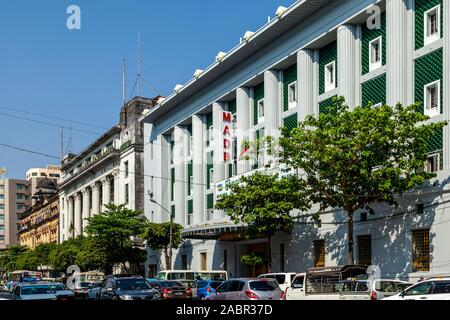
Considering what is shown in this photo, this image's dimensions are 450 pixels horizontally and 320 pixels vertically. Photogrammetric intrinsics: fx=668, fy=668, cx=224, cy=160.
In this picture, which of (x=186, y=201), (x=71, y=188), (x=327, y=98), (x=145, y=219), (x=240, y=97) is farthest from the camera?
(x=71, y=188)

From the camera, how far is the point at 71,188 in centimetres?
10394

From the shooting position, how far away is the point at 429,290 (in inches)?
743

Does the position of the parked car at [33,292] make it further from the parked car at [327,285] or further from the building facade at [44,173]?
the building facade at [44,173]

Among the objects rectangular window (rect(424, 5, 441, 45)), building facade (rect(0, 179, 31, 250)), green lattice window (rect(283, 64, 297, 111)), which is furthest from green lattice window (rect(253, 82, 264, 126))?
building facade (rect(0, 179, 31, 250))

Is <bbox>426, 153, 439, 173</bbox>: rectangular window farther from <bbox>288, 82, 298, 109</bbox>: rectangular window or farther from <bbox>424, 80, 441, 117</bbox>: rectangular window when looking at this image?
<bbox>288, 82, 298, 109</bbox>: rectangular window

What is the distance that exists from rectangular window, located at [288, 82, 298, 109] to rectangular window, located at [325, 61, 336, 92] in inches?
149

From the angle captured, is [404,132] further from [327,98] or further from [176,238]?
[176,238]

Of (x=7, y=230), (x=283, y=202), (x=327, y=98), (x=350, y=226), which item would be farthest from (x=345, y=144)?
(x=7, y=230)

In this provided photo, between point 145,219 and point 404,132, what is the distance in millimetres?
42566

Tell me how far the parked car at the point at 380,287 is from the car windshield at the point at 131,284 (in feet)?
32.4

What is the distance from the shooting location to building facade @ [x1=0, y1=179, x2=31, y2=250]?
17388 centimetres

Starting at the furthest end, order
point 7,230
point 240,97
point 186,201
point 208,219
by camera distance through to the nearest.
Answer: point 7,230 < point 186,201 < point 208,219 < point 240,97

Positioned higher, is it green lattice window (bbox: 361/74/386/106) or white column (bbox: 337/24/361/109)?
white column (bbox: 337/24/361/109)

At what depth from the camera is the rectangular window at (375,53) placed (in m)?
37.6
